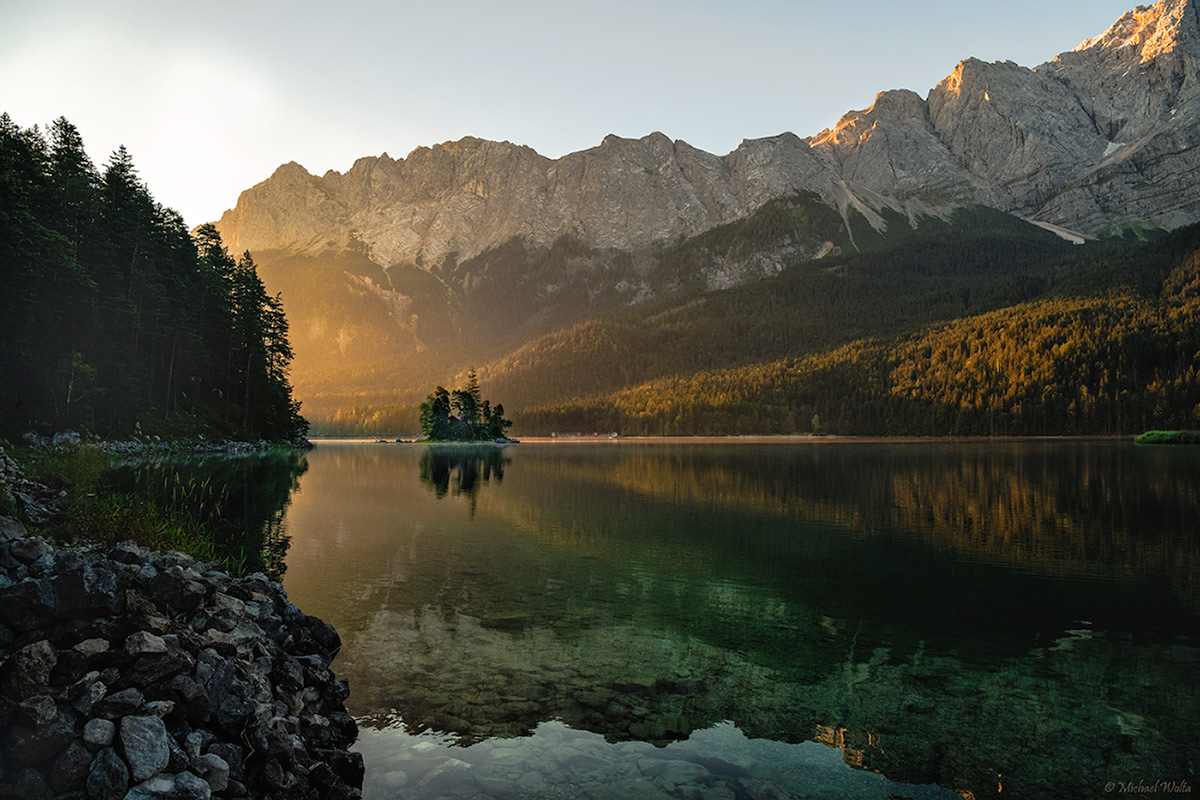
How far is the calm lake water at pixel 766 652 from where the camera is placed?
35.0 feet

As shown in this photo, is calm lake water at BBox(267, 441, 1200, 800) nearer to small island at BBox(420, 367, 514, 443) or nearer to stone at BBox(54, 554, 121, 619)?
stone at BBox(54, 554, 121, 619)

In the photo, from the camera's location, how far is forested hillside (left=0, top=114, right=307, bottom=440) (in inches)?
1750

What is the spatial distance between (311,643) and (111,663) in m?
5.68

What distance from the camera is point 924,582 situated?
23156 mm

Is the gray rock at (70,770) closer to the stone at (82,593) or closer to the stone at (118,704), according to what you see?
the stone at (118,704)

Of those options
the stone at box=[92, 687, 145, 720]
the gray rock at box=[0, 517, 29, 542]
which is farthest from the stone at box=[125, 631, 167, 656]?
the gray rock at box=[0, 517, 29, 542]

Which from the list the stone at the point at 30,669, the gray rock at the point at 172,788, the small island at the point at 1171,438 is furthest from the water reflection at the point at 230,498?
the small island at the point at 1171,438

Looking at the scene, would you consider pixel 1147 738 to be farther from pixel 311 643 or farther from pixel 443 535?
pixel 443 535

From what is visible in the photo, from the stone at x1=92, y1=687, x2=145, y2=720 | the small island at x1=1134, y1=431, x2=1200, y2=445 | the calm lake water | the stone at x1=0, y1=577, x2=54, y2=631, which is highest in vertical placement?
the stone at x1=0, y1=577, x2=54, y2=631

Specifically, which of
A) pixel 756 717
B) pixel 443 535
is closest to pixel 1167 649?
pixel 756 717

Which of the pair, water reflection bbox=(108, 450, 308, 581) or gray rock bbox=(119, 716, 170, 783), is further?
water reflection bbox=(108, 450, 308, 581)

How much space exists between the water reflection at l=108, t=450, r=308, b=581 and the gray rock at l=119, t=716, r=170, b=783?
10.6 metres

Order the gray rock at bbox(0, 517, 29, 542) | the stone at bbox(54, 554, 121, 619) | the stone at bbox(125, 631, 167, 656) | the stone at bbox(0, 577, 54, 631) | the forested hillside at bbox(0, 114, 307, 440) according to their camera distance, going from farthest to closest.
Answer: the forested hillside at bbox(0, 114, 307, 440) → the gray rock at bbox(0, 517, 29, 542) → the stone at bbox(54, 554, 121, 619) → the stone at bbox(125, 631, 167, 656) → the stone at bbox(0, 577, 54, 631)

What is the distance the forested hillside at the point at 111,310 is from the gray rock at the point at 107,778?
48.3 meters
